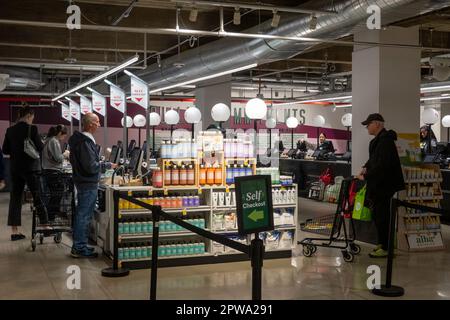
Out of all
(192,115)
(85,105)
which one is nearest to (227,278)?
(192,115)

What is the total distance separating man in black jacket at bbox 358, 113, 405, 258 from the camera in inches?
311

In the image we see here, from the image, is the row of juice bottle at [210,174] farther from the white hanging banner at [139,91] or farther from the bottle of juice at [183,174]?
the white hanging banner at [139,91]

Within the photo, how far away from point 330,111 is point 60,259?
20191mm

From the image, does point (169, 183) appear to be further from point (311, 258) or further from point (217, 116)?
point (217, 116)

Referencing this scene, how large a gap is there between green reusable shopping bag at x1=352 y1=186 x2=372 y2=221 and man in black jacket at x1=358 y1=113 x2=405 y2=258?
0.32 feet

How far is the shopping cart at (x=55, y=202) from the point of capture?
8.32 m

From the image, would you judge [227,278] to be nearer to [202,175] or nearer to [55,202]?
[202,175]

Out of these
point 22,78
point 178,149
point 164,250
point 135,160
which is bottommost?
point 164,250

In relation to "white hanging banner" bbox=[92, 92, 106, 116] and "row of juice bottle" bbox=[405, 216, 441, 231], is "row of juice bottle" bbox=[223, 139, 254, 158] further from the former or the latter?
"white hanging banner" bbox=[92, 92, 106, 116]

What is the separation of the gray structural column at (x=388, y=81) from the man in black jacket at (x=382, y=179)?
141 centimetres

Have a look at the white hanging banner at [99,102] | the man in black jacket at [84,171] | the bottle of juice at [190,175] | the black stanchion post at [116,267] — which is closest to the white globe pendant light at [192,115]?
the white hanging banner at [99,102]

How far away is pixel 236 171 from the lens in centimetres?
787

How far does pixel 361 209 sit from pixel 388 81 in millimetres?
2381

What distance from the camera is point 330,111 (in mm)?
26516
